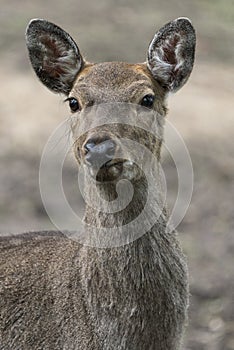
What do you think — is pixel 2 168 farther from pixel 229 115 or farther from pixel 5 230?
pixel 229 115

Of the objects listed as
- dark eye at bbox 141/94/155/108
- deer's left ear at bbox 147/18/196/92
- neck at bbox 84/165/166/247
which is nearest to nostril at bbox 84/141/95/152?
neck at bbox 84/165/166/247

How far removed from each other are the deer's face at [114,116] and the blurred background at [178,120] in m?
3.31

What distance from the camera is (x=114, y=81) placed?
6527 millimetres

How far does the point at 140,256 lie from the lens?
6.49 m

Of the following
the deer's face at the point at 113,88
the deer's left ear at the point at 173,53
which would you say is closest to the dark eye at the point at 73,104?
the deer's face at the point at 113,88

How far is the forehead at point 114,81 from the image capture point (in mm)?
6445

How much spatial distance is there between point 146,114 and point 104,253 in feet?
2.97

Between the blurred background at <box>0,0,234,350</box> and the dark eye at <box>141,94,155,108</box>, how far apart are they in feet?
10.9

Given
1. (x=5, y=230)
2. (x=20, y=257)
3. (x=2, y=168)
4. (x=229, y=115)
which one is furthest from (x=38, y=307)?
(x=229, y=115)

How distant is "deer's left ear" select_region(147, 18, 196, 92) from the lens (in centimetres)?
691

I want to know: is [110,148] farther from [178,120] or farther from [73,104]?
[178,120]

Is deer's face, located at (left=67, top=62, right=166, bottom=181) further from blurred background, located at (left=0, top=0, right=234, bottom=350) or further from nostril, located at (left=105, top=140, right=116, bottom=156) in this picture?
blurred background, located at (left=0, top=0, right=234, bottom=350)

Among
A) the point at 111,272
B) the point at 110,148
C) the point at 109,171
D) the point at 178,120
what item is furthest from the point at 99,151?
the point at 178,120

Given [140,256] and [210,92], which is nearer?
[140,256]
